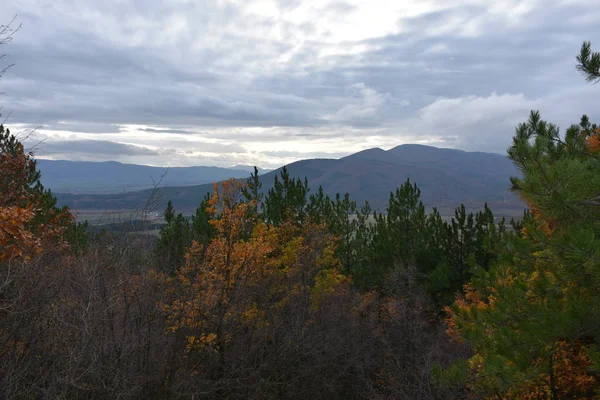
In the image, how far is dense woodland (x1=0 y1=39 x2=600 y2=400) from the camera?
6582 mm

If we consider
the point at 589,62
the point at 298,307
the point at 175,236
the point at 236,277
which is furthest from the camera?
the point at 175,236

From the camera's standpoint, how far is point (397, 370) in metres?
15.9

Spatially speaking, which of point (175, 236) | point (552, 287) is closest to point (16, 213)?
point (552, 287)

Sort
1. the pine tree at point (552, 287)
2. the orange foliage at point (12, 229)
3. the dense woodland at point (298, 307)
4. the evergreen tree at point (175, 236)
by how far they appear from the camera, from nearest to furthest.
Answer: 1. the pine tree at point (552, 287)
2. the dense woodland at point (298, 307)
3. the orange foliage at point (12, 229)
4. the evergreen tree at point (175, 236)

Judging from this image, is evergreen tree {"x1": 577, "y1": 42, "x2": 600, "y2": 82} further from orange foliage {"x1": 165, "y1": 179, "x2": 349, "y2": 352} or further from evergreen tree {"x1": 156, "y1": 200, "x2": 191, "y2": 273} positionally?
evergreen tree {"x1": 156, "y1": 200, "x2": 191, "y2": 273}

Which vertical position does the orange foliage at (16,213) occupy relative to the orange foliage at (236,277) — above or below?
above

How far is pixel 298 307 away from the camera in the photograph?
20.1 m

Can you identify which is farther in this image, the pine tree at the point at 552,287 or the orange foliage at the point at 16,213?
the orange foliage at the point at 16,213

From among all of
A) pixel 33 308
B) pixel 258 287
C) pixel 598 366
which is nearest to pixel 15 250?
pixel 33 308

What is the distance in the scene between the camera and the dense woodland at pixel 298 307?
6582 millimetres

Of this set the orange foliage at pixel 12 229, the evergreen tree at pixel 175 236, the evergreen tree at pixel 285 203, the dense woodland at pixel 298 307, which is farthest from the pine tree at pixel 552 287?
the evergreen tree at pixel 285 203

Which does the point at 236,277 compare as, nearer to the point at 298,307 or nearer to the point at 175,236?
the point at 298,307

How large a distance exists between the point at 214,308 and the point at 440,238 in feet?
59.2

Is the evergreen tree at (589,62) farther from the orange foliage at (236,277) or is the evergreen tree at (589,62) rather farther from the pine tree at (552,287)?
the orange foliage at (236,277)
